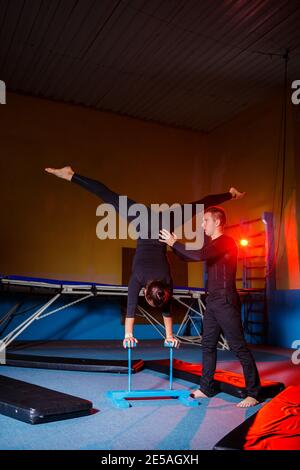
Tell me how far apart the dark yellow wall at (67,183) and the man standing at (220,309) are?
428 centimetres

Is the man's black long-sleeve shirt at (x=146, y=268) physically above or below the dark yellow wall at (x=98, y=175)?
below

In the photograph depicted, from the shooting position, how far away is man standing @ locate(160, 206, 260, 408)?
2996 mm

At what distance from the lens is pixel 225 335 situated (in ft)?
10.1

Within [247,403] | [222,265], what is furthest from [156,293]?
[247,403]

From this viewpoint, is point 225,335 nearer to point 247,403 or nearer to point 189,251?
point 247,403

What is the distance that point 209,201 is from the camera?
4.00 m

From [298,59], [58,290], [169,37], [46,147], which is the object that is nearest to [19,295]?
[58,290]

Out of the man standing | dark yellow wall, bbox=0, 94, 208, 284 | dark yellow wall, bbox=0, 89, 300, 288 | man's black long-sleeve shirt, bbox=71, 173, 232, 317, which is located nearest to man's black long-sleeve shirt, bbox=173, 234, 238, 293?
the man standing

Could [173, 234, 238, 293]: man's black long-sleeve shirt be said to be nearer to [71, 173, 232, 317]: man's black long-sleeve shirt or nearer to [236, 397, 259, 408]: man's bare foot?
[71, 173, 232, 317]: man's black long-sleeve shirt

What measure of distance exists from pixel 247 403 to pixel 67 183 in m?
5.24

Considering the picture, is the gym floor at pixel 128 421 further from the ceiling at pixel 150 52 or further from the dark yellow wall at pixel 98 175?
the ceiling at pixel 150 52

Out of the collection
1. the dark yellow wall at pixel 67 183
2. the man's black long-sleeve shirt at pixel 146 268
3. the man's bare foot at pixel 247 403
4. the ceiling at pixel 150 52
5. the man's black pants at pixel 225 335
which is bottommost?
the man's bare foot at pixel 247 403

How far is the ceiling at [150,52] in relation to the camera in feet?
17.0

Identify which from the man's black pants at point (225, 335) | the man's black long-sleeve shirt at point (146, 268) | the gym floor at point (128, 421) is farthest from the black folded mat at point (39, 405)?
the man's black pants at point (225, 335)
